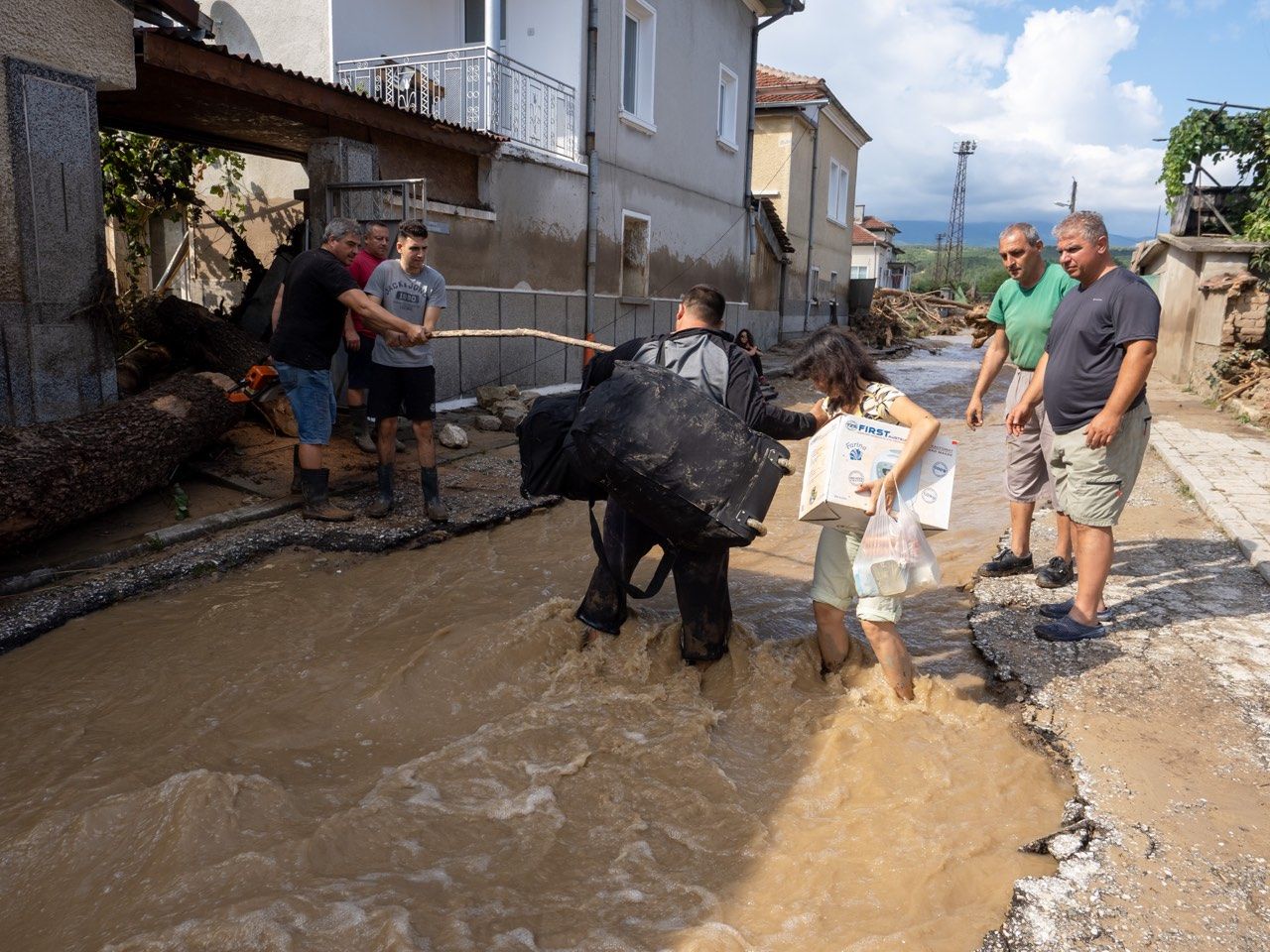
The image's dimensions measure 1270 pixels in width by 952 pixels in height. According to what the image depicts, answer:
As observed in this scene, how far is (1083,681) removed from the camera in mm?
3795

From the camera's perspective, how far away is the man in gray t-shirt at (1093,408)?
13.0 ft

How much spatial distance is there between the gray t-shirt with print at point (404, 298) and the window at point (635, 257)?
793 cm

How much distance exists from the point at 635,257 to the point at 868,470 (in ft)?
36.8

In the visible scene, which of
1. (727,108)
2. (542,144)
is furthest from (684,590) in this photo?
(727,108)

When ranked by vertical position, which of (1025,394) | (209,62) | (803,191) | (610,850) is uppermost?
(803,191)

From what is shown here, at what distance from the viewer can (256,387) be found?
693cm

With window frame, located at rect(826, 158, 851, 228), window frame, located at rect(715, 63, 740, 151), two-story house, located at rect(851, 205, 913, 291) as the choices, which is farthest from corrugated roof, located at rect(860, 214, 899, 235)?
window frame, located at rect(715, 63, 740, 151)

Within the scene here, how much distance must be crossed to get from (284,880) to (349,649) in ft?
5.36

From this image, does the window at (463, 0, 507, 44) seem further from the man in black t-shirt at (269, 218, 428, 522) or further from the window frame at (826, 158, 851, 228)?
the window frame at (826, 158, 851, 228)

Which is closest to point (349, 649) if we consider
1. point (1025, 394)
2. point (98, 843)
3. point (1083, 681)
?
point (98, 843)

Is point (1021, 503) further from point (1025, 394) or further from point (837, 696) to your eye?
point (837, 696)

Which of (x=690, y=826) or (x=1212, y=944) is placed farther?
(x=690, y=826)

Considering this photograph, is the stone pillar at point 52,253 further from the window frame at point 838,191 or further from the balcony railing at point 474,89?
the window frame at point 838,191

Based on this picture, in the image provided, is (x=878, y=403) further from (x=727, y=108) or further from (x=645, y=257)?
(x=727, y=108)
